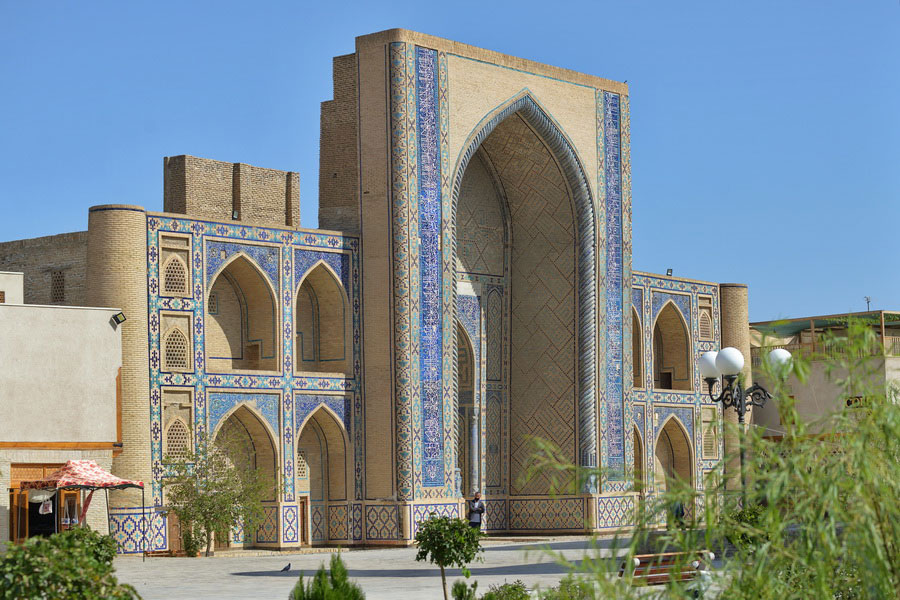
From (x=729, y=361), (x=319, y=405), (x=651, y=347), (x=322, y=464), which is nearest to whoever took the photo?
(x=729, y=361)

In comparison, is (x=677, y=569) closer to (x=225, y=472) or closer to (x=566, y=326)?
(x=225, y=472)

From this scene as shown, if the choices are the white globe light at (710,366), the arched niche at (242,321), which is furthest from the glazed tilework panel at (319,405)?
the white globe light at (710,366)

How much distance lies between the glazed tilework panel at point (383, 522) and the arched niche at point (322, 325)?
225 centimetres

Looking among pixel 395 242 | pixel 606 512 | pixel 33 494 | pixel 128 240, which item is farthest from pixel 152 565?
pixel 606 512

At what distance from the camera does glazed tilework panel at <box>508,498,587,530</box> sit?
26.5 m

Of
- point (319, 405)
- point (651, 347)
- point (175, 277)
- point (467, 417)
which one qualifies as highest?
point (175, 277)

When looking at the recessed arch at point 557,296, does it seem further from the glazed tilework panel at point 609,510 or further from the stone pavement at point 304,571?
the stone pavement at point 304,571

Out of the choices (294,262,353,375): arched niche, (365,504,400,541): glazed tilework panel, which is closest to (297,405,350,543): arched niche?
(365,504,400,541): glazed tilework panel

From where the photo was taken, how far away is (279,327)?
23.2 meters

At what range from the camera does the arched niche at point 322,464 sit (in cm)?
2386

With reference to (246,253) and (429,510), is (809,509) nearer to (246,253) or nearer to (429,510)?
(246,253)

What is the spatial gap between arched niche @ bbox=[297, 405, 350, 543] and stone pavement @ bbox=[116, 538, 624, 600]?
203 centimetres

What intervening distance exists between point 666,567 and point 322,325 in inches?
515

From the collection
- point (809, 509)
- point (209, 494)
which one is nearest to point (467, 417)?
point (209, 494)
